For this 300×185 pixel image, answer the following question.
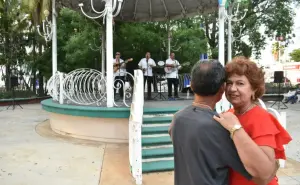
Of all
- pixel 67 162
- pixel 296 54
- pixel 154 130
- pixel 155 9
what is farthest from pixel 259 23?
pixel 296 54

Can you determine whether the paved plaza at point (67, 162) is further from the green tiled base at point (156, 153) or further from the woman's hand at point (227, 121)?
the woman's hand at point (227, 121)

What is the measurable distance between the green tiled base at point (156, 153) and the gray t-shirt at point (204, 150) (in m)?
3.72

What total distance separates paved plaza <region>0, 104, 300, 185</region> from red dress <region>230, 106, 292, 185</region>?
10.7ft

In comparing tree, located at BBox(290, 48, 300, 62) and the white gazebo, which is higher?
tree, located at BBox(290, 48, 300, 62)

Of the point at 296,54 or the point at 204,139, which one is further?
the point at 296,54

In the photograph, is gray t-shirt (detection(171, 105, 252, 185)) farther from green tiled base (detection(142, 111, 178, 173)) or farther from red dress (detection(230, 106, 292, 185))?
green tiled base (detection(142, 111, 178, 173))

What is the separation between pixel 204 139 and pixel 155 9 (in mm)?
11089

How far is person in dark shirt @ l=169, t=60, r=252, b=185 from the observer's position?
1.46 m

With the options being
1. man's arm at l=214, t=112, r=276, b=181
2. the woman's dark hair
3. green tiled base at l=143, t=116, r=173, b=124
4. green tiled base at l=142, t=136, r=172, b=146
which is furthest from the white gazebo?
man's arm at l=214, t=112, r=276, b=181

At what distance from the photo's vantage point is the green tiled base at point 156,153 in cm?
530

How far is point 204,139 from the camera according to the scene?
1.48m

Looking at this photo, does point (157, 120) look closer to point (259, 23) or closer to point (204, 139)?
point (204, 139)

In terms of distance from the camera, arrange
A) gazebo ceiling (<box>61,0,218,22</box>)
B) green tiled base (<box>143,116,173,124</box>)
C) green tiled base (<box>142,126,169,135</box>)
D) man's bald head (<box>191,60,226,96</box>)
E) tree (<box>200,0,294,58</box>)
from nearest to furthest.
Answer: man's bald head (<box>191,60,226,96</box>) < green tiled base (<box>142,126,169,135</box>) < green tiled base (<box>143,116,173,124</box>) < gazebo ceiling (<box>61,0,218,22</box>) < tree (<box>200,0,294,58</box>)

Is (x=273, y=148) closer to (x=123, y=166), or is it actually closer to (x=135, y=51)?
(x=123, y=166)
